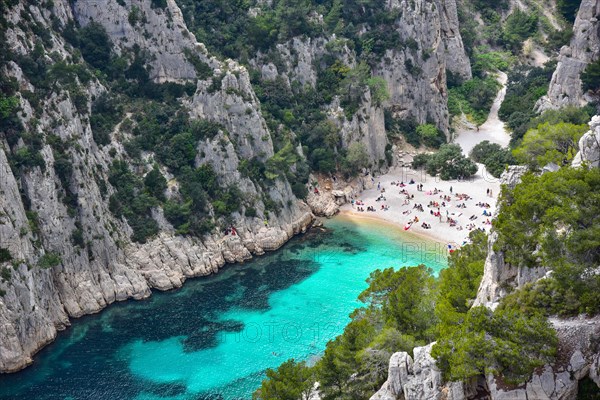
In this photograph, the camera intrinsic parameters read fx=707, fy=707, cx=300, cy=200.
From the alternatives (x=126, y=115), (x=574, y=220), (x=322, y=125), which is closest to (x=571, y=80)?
(x=322, y=125)

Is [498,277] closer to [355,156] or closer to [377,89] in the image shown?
[355,156]

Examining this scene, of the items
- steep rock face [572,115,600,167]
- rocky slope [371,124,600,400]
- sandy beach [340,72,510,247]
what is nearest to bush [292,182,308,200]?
sandy beach [340,72,510,247]

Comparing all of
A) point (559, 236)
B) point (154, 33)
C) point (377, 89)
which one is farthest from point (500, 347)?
point (377, 89)

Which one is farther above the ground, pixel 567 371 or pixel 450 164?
pixel 567 371

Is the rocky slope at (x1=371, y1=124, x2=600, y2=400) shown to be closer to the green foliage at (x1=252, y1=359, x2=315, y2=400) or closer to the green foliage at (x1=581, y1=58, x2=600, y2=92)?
the green foliage at (x1=252, y1=359, x2=315, y2=400)

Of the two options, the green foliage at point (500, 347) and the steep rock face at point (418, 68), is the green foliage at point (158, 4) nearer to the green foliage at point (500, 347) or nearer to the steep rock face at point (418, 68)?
the steep rock face at point (418, 68)

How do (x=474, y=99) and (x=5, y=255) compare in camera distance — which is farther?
(x=474, y=99)
